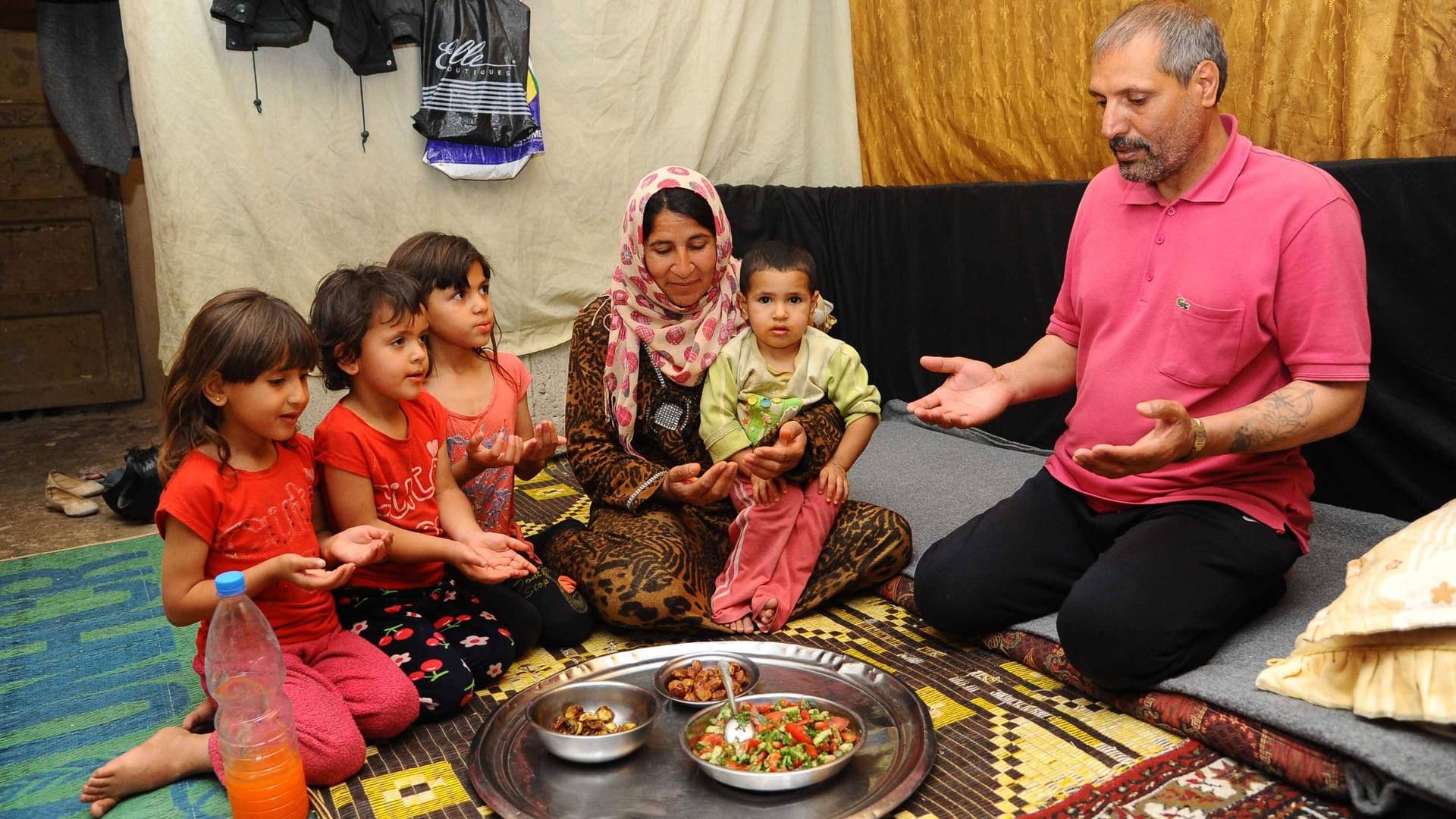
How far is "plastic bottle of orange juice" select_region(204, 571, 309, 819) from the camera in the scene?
1.92 meters

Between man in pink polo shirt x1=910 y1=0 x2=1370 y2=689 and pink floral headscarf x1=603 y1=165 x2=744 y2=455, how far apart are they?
27.3 inches

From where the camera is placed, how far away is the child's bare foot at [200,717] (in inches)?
87.1

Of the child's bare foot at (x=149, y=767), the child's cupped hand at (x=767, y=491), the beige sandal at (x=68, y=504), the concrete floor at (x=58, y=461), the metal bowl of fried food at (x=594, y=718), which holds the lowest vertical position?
the concrete floor at (x=58, y=461)

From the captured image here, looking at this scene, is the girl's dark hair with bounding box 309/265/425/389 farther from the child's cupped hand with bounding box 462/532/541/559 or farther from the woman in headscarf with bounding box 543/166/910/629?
the woman in headscarf with bounding box 543/166/910/629

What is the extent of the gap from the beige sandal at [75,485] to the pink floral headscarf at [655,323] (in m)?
2.38

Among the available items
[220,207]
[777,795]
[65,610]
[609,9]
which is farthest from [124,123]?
[777,795]

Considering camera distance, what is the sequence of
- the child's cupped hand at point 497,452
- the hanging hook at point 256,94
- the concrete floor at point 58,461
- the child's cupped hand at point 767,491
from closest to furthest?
the child's cupped hand at point 497,452
the child's cupped hand at point 767,491
the concrete floor at point 58,461
the hanging hook at point 256,94

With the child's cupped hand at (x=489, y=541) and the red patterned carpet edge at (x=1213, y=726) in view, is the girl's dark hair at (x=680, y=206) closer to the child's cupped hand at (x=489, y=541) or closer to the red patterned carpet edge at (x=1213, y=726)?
the child's cupped hand at (x=489, y=541)

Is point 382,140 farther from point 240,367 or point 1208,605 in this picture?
point 1208,605

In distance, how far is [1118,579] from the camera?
7.22ft

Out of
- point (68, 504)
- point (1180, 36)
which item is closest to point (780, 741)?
point (1180, 36)

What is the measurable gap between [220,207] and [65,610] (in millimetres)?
1548

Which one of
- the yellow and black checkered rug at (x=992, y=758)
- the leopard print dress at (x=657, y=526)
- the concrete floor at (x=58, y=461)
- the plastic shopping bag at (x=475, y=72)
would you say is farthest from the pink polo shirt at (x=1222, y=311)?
the concrete floor at (x=58, y=461)

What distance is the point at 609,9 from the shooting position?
449 centimetres
